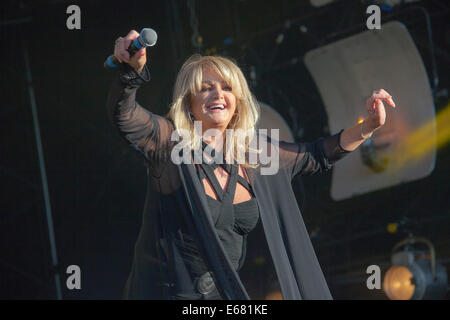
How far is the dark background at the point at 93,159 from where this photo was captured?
4746 millimetres

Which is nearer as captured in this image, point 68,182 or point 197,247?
point 197,247

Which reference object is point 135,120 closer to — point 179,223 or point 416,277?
point 179,223

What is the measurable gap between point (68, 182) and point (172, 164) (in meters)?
2.66

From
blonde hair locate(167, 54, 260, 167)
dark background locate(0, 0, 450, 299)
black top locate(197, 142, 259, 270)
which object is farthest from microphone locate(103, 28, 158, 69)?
dark background locate(0, 0, 450, 299)

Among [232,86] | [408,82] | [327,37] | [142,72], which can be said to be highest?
[327,37]

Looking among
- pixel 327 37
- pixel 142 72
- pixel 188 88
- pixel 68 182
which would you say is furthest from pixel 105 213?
pixel 142 72

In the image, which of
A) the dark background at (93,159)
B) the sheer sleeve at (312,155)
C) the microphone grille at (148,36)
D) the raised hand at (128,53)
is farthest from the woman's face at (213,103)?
the dark background at (93,159)

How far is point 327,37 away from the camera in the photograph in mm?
4746

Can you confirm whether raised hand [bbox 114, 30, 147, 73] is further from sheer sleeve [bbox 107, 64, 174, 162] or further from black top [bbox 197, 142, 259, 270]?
black top [bbox 197, 142, 259, 270]

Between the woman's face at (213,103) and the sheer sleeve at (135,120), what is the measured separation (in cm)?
14

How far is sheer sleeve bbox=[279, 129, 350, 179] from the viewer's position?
104 inches

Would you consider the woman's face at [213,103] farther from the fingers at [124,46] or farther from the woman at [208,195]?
the fingers at [124,46]

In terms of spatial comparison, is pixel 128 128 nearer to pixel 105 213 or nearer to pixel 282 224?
pixel 282 224

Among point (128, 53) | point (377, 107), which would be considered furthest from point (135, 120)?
point (377, 107)
